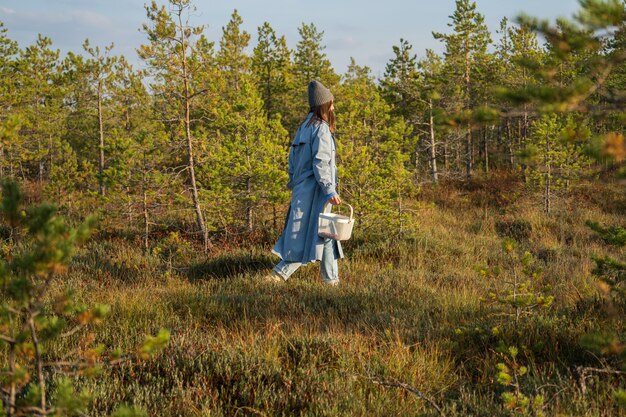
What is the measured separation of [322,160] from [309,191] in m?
0.43

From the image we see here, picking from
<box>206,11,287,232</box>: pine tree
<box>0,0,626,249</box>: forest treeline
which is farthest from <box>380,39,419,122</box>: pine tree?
<box>206,11,287,232</box>: pine tree

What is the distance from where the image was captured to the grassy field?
2.83 meters

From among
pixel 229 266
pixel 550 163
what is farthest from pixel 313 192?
pixel 550 163

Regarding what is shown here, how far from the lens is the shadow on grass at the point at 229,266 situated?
21.8 ft

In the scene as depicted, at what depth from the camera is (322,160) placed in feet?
18.0

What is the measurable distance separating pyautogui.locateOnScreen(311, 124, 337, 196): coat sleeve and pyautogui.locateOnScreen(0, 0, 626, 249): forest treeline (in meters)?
2.08

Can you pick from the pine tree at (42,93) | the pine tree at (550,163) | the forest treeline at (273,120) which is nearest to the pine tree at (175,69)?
the forest treeline at (273,120)

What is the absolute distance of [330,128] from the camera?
18.5ft

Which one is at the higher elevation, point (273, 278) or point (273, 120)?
point (273, 120)

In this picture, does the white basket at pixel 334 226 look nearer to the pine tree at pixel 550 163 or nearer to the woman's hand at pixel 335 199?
the woman's hand at pixel 335 199

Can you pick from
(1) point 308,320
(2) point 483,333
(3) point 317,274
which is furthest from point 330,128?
(2) point 483,333

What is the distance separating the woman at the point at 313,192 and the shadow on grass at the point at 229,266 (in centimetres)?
98

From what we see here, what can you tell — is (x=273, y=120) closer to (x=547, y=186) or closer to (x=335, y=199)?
(x=335, y=199)

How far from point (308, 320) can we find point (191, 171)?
4446 mm
